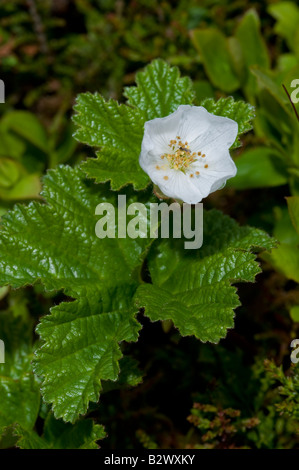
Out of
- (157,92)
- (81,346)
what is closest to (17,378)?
(81,346)

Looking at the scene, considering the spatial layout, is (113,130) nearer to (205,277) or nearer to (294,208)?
(205,277)

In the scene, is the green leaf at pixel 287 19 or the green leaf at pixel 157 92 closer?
the green leaf at pixel 157 92

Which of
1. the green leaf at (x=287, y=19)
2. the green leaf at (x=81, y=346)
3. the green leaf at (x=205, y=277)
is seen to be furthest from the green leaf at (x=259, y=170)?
the green leaf at (x=81, y=346)

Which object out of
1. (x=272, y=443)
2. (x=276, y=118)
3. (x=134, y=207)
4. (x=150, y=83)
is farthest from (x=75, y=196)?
(x=272, y=443)

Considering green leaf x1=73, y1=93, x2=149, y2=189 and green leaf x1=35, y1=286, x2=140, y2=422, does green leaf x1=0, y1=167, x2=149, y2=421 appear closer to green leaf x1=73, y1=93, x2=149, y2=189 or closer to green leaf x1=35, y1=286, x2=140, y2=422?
green leaf x1=35, y1=286, x2=140, y2=422

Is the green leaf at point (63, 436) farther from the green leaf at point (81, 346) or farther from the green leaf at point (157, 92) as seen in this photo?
the green leaf at point (157, 92)

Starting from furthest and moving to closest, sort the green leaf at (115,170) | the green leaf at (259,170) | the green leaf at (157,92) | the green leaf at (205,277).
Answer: the green leaf at (259,170)
the green leaf at (157,92)
the green leaf at (115,170)
the green leaf at (205,277)

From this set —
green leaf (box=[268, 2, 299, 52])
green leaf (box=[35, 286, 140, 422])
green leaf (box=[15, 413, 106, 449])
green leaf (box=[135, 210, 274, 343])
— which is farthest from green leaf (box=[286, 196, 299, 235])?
green leaf (box=[268, 2, 299, 52])
